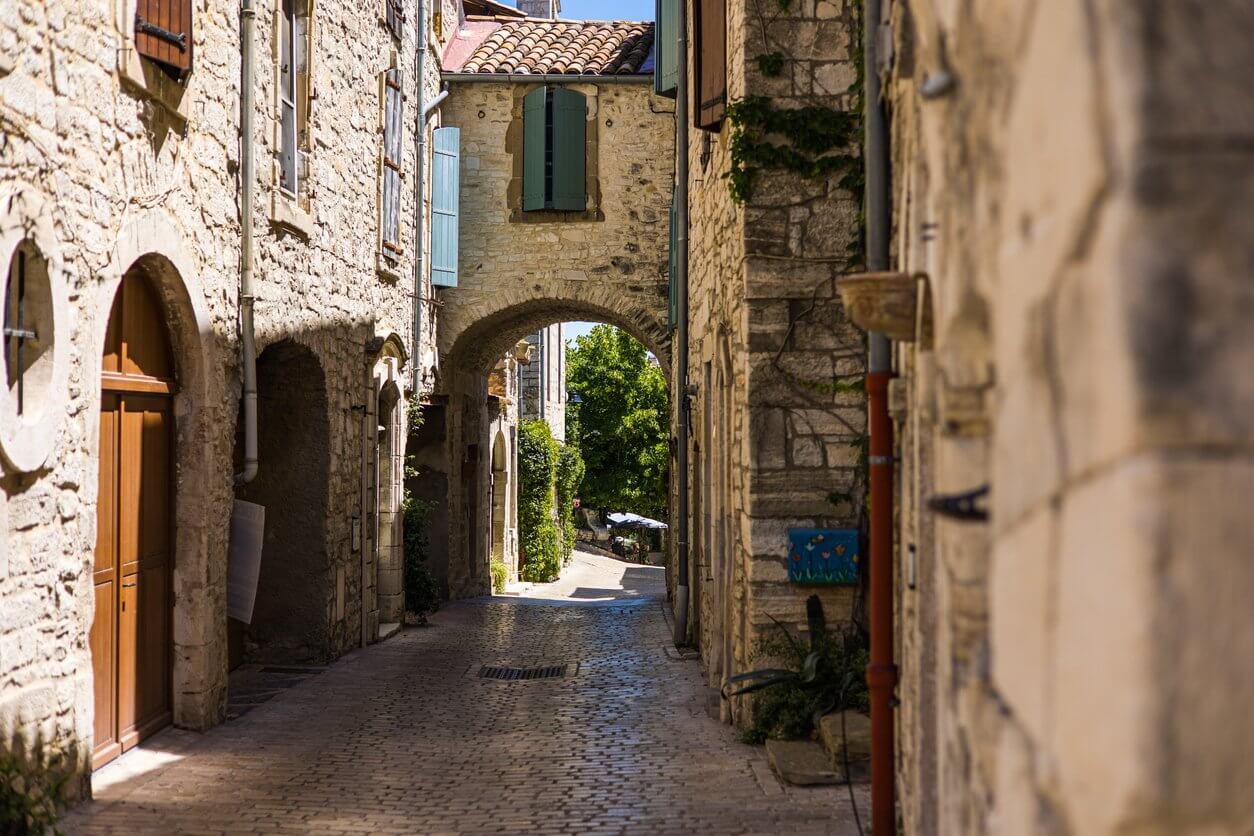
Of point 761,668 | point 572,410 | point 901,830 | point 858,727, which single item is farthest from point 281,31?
point 572,410

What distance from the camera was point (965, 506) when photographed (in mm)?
2127

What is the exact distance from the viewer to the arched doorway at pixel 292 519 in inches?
385

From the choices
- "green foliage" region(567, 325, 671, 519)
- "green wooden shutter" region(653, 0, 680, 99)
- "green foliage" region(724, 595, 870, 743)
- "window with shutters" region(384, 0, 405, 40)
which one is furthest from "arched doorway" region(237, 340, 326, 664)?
"green foliage" region(567, 325, 671, 519)

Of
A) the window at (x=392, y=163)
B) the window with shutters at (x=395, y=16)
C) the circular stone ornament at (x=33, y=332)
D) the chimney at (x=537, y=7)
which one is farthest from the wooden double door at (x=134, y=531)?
the chimney at (x=537, y=7)

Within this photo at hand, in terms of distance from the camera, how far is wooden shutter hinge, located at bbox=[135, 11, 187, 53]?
6.12 metres

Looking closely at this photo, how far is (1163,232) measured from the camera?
3.85ft

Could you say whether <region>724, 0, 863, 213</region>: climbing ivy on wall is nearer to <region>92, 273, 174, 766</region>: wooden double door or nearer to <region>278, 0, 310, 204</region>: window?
<region>92, 273, 174, 766</region>: wooden double door

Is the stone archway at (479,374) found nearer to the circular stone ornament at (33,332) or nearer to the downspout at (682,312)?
the downspout at (682,312)

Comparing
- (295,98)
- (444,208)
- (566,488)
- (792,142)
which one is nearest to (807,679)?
(792,142)

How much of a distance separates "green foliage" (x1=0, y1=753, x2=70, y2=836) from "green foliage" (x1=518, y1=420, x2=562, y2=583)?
17461mm

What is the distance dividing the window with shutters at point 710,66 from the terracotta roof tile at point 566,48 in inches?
251

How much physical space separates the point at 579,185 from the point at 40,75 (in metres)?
9.44

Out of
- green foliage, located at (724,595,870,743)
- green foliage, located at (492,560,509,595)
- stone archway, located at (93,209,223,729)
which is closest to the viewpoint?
green foliage, located at (724,595,870,743)

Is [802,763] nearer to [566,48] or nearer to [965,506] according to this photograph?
[965,506]
